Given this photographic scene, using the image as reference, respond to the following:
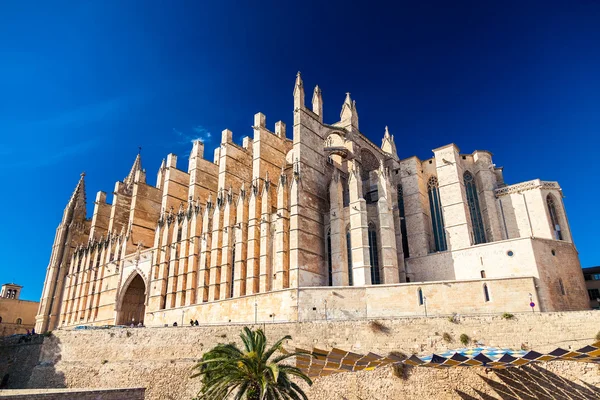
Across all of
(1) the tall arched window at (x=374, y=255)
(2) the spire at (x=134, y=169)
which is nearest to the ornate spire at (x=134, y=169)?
(2) the spire at (x=134, y=169)

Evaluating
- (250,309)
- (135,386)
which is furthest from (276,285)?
(135,386)

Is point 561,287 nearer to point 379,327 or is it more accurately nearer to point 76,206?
point 379,327

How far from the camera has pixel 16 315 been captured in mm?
43719

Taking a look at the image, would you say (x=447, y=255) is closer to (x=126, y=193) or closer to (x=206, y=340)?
(x=206, y=340)

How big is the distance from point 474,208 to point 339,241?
8.67m

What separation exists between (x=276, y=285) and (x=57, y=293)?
25690mm

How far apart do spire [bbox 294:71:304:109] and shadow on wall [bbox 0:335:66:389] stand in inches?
715

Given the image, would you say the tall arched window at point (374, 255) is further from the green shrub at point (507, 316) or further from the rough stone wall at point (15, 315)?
the rough stone wall at point (15, 315)

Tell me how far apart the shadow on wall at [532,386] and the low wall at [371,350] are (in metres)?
0.03

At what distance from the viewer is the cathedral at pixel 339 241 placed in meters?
19.9

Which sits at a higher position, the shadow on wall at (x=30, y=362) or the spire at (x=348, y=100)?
the spire at (x=348, y=100)

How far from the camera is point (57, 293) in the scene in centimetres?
3903

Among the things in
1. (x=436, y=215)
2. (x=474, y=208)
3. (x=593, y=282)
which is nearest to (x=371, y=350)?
(x=436, y=215)

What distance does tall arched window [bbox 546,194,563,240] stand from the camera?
938 inches
